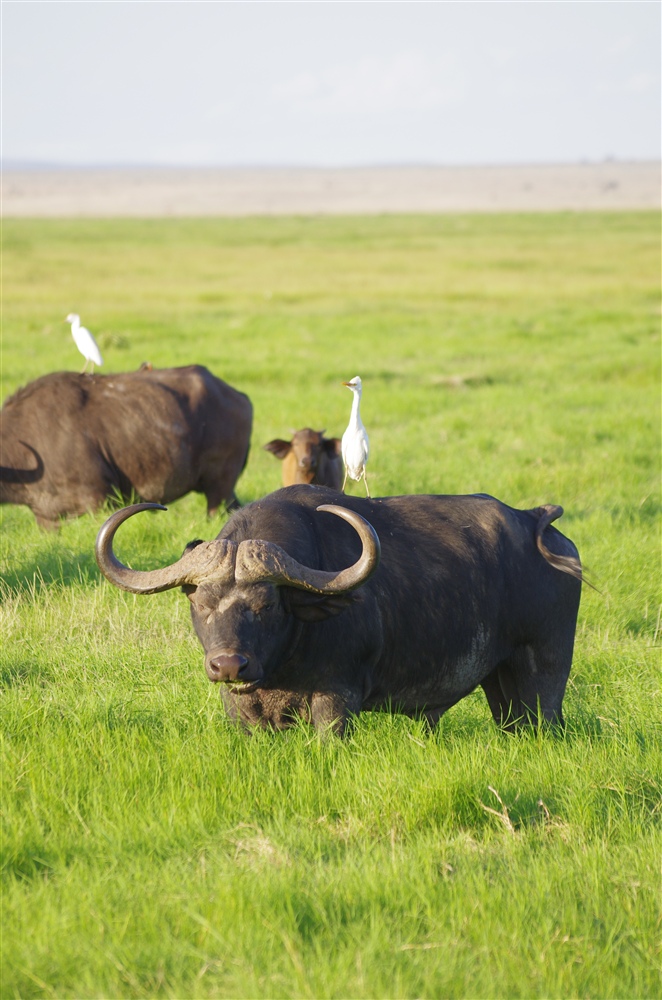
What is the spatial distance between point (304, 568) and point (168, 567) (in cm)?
58

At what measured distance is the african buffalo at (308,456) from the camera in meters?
10.3

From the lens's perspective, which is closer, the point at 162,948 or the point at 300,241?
the point at 162,948

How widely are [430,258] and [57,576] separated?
4483cm

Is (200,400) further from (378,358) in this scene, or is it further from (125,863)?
(378,358)

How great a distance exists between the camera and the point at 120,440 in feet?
33.6

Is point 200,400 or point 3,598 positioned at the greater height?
point 200,400

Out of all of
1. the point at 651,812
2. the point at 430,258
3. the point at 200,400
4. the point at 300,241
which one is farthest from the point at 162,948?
the point at 300,241

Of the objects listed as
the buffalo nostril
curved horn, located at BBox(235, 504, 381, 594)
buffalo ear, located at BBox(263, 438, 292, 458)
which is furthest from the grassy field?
buffalo ear, located at BBox(263, 438, 292, 458)

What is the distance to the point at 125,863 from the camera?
4004 millimetres

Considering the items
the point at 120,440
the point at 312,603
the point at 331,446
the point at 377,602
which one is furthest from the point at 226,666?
the point at 331,446

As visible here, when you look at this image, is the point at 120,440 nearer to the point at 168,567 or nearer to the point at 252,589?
the point at 168,567

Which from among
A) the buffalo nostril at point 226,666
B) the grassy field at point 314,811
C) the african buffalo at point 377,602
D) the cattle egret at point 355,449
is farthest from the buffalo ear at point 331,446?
the buffalo nostril at point 226,666

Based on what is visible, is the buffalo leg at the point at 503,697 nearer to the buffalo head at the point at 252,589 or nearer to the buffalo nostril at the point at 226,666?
the buffalo head at the point at 252,589

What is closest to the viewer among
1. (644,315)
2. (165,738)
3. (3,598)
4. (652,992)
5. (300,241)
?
(652,992)
